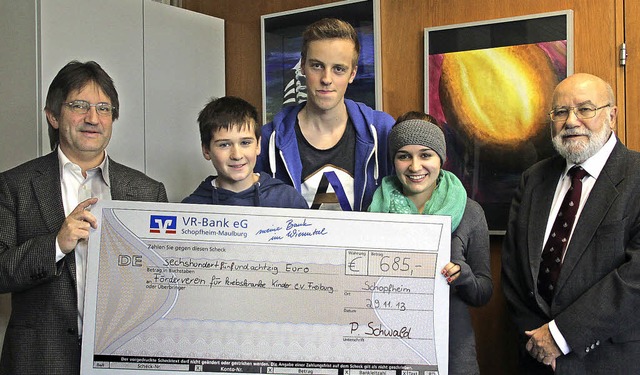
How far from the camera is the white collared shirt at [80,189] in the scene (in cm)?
218

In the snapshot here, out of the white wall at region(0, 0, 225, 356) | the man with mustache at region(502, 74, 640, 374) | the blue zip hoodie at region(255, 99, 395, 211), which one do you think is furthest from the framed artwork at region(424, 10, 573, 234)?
the white wall at region(0, 0, 225, 356)

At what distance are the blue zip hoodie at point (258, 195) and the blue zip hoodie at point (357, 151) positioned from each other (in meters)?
0.16

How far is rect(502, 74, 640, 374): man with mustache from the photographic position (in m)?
2.25

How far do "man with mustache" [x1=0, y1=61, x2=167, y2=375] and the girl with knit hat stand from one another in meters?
0.89

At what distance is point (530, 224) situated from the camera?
99.0 inches

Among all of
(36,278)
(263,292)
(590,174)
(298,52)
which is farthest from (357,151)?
(298,52)

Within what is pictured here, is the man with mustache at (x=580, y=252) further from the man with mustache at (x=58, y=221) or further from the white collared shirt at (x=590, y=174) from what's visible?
the man with mustache at (x=58, y=221)

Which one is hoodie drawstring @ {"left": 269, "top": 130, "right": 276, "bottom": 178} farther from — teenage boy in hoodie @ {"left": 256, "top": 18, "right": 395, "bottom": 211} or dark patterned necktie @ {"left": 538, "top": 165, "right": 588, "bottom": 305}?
dark patterned necktie @ {"left": 538, "top": 165, "right": 588, "bottom": 305}

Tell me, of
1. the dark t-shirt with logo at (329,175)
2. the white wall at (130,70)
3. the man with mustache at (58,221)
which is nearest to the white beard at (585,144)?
the dark t-shirt with logo at (329,175)

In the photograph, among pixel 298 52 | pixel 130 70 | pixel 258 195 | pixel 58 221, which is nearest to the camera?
pixel 58 221

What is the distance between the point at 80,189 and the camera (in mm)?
2281

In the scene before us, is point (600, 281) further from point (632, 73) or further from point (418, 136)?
point (632, 73)

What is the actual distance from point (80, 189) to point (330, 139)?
90 centimetres

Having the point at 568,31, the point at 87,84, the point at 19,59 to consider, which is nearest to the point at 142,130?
the point at 19,59
